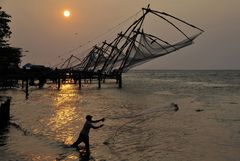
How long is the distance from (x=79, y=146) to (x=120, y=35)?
101 feet

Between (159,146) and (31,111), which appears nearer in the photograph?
(159,146)

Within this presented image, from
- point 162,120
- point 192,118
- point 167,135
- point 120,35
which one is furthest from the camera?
point 120,35

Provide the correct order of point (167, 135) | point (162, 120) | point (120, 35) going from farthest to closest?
point (120, 35), point (162, 120), point (167, 135)

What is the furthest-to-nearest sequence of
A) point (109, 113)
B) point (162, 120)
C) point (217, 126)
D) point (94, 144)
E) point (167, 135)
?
point (109, 113)
point (162, 120)
point (217, 126)
point (167, 135)
point (94, 144)

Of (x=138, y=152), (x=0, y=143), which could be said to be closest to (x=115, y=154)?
(x=138, y=152)

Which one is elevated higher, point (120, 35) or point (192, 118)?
point (120, 35)

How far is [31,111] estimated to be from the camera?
94.3 feet

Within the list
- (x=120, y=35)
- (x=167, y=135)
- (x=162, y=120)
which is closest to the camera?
(x=167, y=135)

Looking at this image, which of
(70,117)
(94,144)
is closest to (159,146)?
(94,144)

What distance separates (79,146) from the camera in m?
15.5

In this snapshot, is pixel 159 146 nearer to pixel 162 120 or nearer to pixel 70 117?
pixel 162 120

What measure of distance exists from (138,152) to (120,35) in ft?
100

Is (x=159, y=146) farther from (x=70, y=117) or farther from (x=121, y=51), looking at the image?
(x=121, y=51)

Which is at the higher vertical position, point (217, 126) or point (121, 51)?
point (121, 51)
